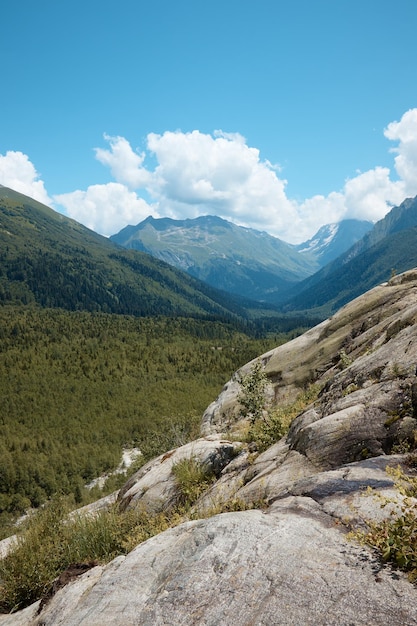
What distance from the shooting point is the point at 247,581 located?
22.4 ft

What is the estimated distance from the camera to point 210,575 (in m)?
7.25

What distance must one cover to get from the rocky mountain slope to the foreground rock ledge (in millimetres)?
22

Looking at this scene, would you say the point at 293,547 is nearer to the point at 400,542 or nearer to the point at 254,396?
the point at 400,542

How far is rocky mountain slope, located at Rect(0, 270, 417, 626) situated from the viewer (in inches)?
236

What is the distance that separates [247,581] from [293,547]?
46.5 inches

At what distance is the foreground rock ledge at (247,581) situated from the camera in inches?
226

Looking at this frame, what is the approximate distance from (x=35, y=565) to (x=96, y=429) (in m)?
136

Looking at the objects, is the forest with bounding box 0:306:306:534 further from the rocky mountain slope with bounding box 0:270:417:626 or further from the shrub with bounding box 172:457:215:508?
the rocky mountain slope with bounding box 0:270:417:626

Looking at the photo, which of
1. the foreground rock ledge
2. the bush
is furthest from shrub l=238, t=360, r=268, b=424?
the foreground rock ledge

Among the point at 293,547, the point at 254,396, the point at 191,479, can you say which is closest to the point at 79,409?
the point at 254,396

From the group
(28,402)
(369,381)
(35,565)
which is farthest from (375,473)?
(28,402)

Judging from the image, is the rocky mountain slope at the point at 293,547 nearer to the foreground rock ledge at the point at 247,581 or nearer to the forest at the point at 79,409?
the foreground rock ledge at the point at 247,581

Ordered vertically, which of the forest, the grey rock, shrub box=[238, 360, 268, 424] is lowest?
the forest

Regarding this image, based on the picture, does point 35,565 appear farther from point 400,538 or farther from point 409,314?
point 409,314
